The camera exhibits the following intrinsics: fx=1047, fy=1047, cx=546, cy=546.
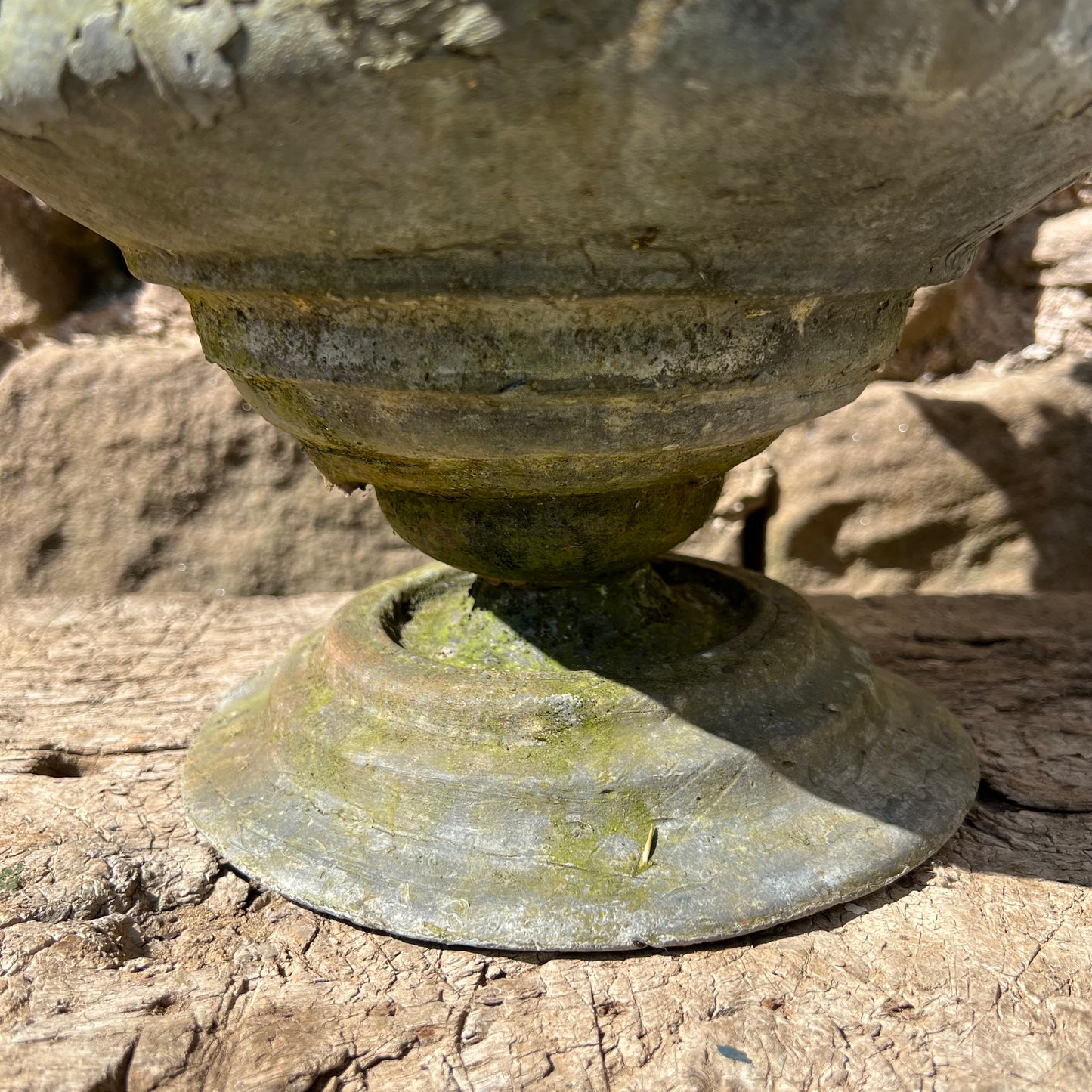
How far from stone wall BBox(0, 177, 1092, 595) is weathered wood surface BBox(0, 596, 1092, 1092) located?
0.72 meters

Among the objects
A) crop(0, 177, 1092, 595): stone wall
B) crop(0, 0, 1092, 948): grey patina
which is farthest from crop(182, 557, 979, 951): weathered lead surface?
crop(0, 177, 1092, 595): stone wall

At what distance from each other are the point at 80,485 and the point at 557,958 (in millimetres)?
1397

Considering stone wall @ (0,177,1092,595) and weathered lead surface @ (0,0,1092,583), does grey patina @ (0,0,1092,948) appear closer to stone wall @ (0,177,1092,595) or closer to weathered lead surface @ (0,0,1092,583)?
weathered lead surface @ (0,0,1092,583)

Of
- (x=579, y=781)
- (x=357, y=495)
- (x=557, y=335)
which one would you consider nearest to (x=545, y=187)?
(x=557, y=335)

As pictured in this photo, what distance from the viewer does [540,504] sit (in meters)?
1.15

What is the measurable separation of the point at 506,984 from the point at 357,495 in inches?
48.5

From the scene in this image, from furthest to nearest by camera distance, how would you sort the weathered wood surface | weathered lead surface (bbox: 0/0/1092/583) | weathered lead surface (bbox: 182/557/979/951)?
1. weathered lead surface (bbox: 182/557/979/951)
2. the weathered wood surface
3. weathered lead surface (bbox: 0/0/1092/583)

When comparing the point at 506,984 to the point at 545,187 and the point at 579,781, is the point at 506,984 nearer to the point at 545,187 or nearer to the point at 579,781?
the point at 579,781

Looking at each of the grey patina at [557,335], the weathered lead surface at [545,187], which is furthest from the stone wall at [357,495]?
the weathered lead surface at [545,187]

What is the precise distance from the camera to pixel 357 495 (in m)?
2.04

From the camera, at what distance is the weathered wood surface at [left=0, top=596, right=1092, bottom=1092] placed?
85cm

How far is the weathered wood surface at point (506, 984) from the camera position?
0.85 m

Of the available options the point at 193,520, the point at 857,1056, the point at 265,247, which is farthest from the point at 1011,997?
the point at 193,520

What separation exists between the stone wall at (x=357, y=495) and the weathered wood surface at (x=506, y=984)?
2.38 ft
